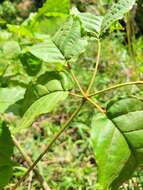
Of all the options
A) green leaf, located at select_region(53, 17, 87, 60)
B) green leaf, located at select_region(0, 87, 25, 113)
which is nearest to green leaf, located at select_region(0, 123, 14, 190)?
green leaf, located at select_region(0, 87, 25, 113)

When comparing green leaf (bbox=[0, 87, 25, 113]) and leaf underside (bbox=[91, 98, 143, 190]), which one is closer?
leaf underside (bbox=[91, 98, 143, 190])

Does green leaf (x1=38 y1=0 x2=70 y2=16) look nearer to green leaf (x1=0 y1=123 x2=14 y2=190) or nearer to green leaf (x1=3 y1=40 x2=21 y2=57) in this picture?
green leaf (x1=3 y1=40 x2=21 y2=57)

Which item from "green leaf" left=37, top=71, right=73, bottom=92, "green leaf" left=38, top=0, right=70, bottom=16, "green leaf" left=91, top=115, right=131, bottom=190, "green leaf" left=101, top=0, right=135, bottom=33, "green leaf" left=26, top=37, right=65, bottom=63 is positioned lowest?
"green leaf" left=91, top=115, right=131, bottom=190

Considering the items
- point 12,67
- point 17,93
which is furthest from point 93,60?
point 17,93

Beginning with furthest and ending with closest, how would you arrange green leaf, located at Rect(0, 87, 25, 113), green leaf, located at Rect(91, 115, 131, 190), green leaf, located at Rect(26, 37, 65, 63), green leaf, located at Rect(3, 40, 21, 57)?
green leaf, located at Rect(3, 40, 21, 57), green leaf, located at Rect(0, 87, 25, 113), green leaf, located at Rect(26, 37, 65, 63), green leaf, located at Rect(91, 115, 131, 190)

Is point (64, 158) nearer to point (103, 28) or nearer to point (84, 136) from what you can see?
point (84, 136)

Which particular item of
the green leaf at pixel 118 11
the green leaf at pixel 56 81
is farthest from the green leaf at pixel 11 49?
the green leaf at pixel 118 11

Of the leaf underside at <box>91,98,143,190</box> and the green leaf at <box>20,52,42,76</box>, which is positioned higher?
the green leaf at <box>20,52,42,76</box>

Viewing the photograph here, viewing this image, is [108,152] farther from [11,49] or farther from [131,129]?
[11,49]
